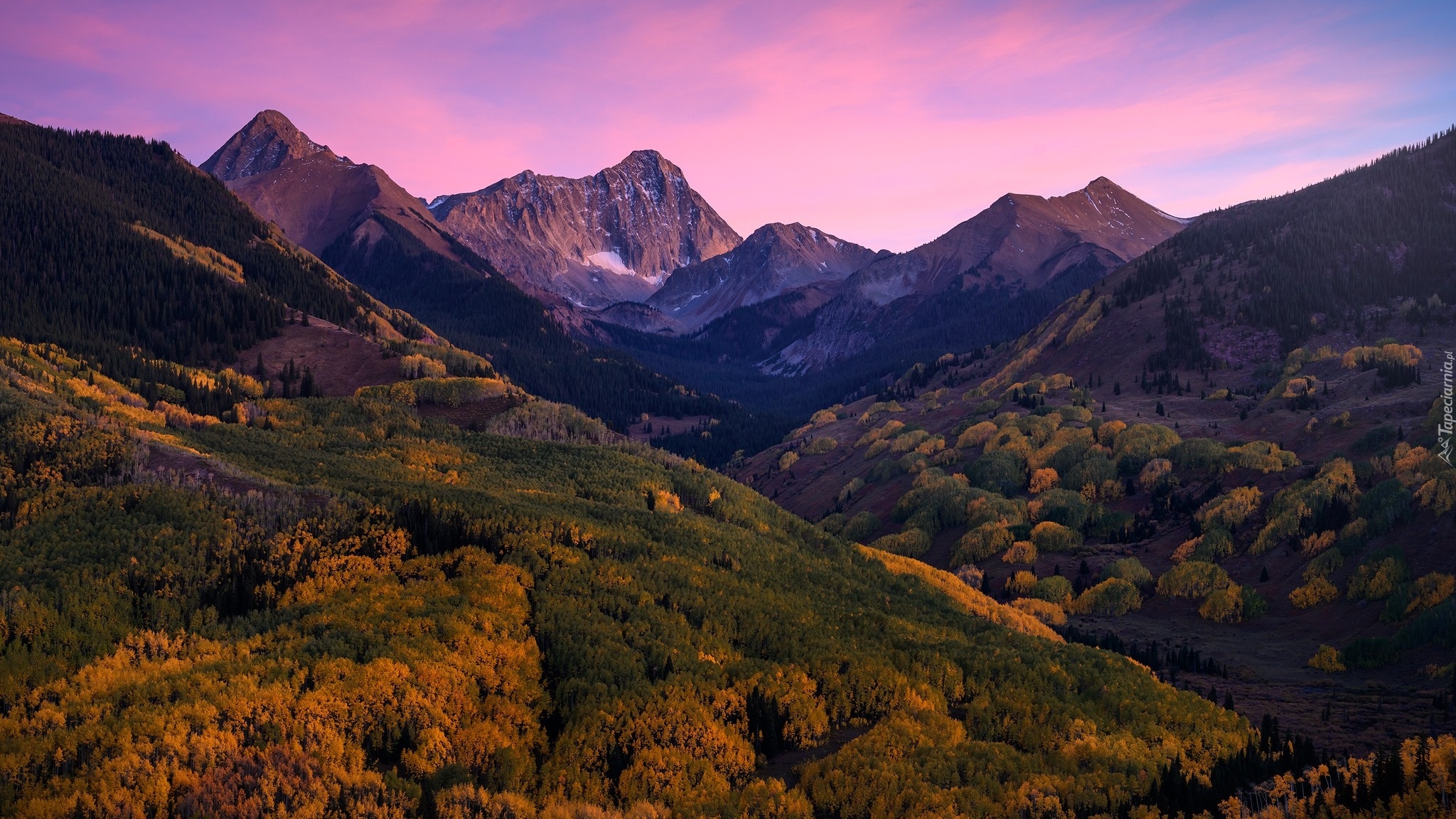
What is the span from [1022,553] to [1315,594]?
83.5 ft

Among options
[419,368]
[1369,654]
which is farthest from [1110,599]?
[419,368]

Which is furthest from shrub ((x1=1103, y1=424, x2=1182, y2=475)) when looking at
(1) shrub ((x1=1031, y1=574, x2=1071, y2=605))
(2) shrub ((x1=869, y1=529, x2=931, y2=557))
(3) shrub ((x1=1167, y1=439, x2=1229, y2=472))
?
(1) shrub ((x1=1031, y1=574, x2=1071, y2=605))

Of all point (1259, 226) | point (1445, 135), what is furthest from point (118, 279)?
point (1445, 135)

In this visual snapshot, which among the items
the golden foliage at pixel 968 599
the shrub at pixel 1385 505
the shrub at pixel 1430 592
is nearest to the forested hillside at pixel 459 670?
the golden foliage at pixel 968 599

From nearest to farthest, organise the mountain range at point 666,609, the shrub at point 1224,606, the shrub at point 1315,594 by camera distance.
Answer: the mountain range at point 666,609, the shrub at point 1315,594, the shrub at point 1224,606

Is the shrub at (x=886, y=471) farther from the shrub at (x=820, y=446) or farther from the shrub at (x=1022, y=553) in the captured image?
the shrub at (x=1022, y=553)

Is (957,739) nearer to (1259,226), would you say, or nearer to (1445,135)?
(1259,226)

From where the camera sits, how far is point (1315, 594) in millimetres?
57406

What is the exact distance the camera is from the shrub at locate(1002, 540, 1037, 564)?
79.6 meters

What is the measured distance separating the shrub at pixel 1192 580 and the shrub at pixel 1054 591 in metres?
6.81

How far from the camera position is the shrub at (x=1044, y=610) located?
64.8m

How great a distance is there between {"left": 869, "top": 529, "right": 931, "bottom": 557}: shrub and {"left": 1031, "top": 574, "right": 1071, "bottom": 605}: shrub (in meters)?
17.7

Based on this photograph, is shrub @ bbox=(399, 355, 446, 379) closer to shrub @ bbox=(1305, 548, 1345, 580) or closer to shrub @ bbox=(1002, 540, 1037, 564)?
shrub @ bbox=(1002, 540, 1037, 564)

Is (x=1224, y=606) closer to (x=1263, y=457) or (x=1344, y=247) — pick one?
(x=1263, y=457)
